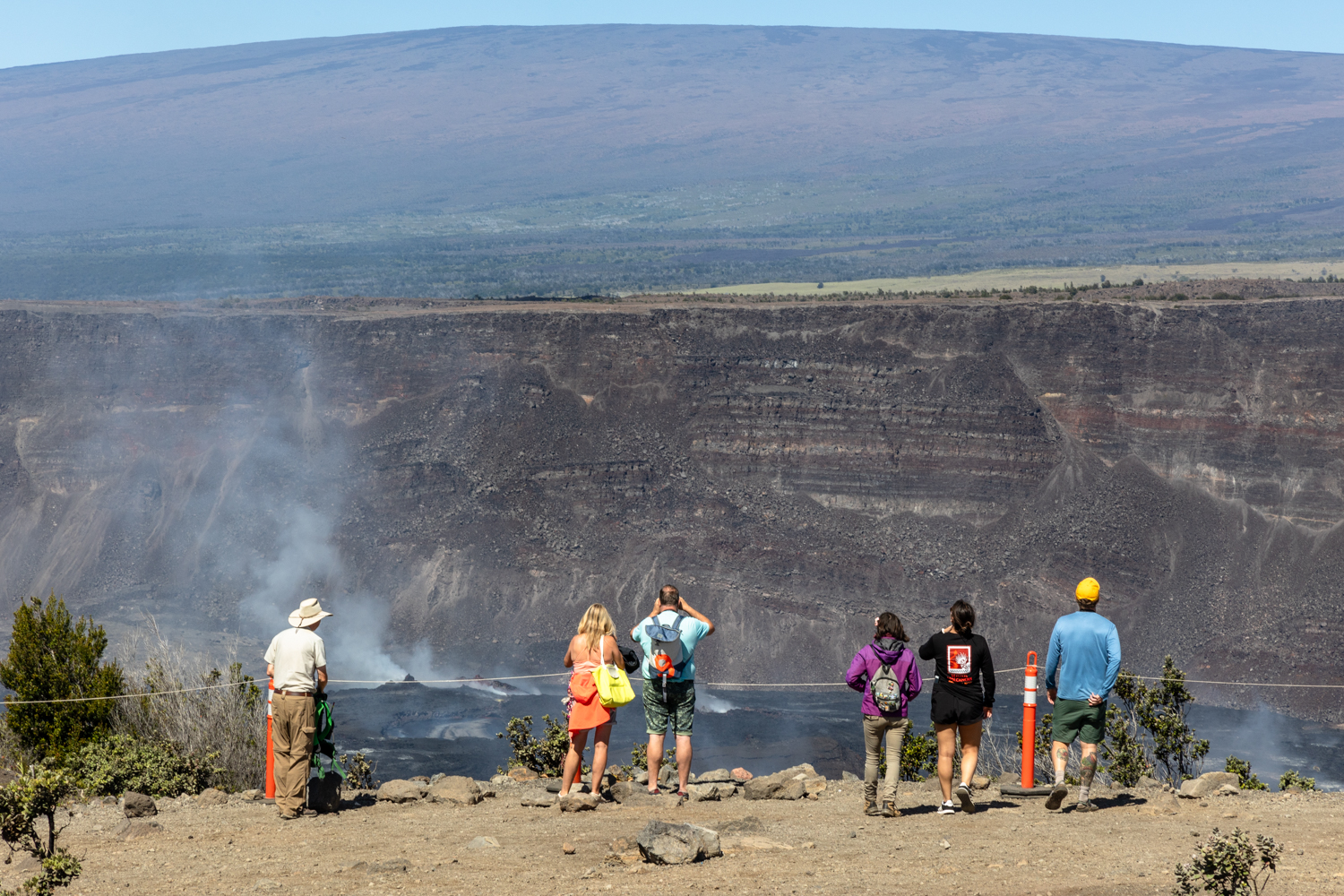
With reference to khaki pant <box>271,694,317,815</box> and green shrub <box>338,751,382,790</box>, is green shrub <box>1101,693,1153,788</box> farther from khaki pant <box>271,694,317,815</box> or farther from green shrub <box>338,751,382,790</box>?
khaki pant <box>271,694,317,815</box>

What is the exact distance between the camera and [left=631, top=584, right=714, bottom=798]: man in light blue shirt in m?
12.8

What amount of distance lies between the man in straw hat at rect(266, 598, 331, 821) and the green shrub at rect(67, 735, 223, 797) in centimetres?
263

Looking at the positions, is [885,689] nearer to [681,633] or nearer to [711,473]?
[681,633]

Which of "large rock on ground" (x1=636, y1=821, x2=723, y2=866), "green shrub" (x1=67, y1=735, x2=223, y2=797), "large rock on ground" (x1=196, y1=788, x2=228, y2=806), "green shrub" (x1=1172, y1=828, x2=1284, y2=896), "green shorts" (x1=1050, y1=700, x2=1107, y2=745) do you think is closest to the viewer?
"green shrub" (x1=1172, y1=828, x2=1284, y2=896)

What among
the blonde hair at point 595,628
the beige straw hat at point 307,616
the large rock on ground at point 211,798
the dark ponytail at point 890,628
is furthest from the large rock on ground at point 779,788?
the large rock on ground at point 211,798

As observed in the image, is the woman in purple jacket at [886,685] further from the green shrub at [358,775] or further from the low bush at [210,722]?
the low bush at [210,722]

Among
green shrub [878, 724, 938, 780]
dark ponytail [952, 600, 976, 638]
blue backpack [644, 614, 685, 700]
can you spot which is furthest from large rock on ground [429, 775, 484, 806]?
green shrub [878, 724, 938, 780]

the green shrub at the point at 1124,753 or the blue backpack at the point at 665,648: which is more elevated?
the blue backpack at the point at 665,648

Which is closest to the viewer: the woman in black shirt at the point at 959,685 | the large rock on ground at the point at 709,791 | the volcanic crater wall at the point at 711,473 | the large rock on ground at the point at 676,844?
the large rock on ground at the point at 676,844

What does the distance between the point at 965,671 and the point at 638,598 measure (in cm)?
3923

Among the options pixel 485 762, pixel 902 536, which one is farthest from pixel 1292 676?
pixel 485 762

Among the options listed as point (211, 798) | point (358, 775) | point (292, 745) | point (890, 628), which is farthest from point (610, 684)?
point (358, 775)

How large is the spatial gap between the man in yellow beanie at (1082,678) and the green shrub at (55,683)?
1130 cm

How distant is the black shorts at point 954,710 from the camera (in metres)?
12.4
